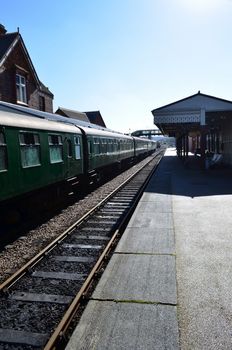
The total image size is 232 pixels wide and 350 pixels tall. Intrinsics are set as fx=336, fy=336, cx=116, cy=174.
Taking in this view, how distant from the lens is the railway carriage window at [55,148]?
10.8 metres

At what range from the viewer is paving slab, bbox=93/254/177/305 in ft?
16.2

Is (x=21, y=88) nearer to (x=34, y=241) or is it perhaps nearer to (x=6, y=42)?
(x=6, y=42)

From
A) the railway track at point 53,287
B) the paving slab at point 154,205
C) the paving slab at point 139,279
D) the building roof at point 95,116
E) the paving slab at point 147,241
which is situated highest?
the building roof at point 95,116

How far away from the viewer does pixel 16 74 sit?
23.3 metres

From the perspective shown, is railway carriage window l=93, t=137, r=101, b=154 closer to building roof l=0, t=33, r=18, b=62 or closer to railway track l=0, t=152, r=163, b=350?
railway track l=0, t=152, r=163, b=350

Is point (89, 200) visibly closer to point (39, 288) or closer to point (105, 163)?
point (105, 163)

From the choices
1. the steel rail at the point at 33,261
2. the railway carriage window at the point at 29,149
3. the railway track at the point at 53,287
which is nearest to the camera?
the railway track at the point at 53,287

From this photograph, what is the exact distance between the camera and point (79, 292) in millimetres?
5148

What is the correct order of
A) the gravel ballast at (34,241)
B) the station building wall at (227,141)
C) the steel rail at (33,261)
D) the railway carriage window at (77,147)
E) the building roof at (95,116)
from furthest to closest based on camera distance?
the building roof at (95,116) → the station building wall at (227,141) → the railway carriage window at (77,147) → the gravel ballast at (34,241) → the steel rail at (33,261)

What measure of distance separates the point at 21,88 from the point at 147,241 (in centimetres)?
1978

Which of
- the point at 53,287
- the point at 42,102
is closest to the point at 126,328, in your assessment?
the point at 53,287

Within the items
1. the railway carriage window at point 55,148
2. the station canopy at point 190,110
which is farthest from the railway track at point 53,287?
the station canopy at point 190,110

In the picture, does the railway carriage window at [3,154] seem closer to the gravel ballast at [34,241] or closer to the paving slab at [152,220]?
the gravel ballast at [34,241]

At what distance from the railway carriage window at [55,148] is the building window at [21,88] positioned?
1361 centimetres
